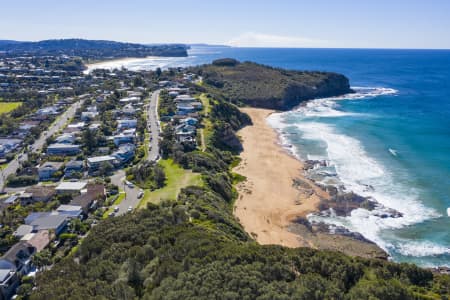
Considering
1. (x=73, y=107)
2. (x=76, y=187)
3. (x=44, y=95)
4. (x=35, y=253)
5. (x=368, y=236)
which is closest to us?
(x=35, y=253)

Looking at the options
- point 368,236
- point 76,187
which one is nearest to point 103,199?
point 76,187

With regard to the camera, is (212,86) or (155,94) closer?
(155,94)

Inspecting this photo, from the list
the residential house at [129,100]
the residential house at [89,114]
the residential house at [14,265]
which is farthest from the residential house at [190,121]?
the residential house at [14,265]

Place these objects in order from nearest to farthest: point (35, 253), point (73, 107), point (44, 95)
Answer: point (35, 253)
point (73, 107)
point (44, 95)

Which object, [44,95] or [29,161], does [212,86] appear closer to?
[44,95]

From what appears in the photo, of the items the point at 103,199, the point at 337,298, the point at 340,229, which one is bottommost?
the point at 340,229

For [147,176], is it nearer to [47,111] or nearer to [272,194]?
[272,194]

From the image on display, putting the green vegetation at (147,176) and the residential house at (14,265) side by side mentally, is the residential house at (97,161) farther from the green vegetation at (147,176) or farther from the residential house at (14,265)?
the residential house at (14,265)

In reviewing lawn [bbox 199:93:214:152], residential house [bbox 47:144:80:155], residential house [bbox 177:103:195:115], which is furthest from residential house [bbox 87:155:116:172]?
residential house [bbox 177:103:195:115]

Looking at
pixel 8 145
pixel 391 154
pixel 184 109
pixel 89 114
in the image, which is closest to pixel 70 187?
pixel 8 145
